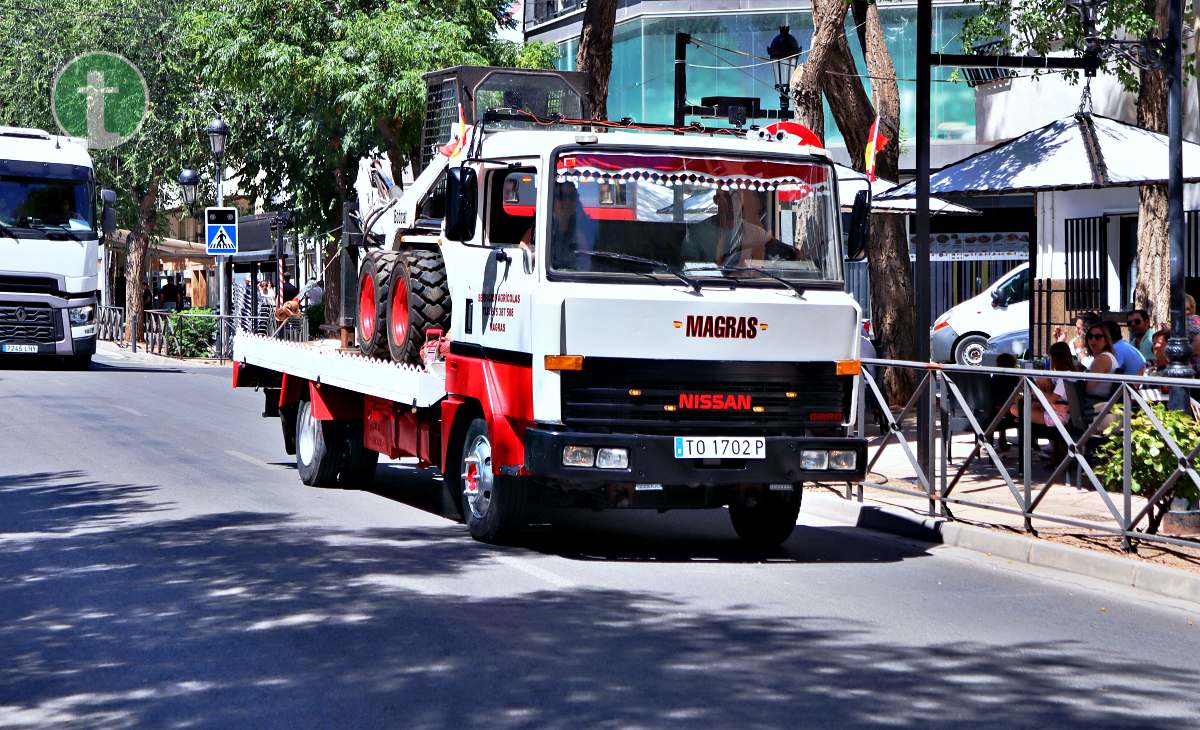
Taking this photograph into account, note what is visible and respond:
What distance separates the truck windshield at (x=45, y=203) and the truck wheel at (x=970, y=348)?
48.6ft

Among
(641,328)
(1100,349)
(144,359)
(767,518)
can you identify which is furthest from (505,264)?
(144,359)

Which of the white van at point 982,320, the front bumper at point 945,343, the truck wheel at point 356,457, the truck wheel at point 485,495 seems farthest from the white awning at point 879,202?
the front bumper at point 945,343

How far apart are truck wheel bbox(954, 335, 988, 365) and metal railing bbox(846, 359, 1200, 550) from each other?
14515 millimetres

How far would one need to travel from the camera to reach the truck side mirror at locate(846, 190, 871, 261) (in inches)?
410

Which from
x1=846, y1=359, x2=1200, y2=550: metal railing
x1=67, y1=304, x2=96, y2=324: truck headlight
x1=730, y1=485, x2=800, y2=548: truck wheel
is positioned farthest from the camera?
x1=67, y1=304, x2=96, y2=324: truck headlight

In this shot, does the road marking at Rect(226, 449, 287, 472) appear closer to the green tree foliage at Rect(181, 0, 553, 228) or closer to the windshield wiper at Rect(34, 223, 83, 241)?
the green tree foliage at Rect(181, 0, 553, 228)

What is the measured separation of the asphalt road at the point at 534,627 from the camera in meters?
6.38

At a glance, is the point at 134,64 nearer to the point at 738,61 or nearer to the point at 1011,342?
the point at 738,61

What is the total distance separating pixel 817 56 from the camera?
17516mm

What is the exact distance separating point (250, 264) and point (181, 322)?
2.25m

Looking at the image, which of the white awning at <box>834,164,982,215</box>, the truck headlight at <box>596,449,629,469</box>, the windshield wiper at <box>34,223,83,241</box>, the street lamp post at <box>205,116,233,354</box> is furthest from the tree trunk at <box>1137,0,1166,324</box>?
the street lamp post at <box>205,116,233,354</box>

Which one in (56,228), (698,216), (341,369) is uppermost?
(56,228)

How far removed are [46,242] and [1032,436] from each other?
21.6 meters

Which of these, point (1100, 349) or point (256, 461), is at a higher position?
point (1100, 349)
